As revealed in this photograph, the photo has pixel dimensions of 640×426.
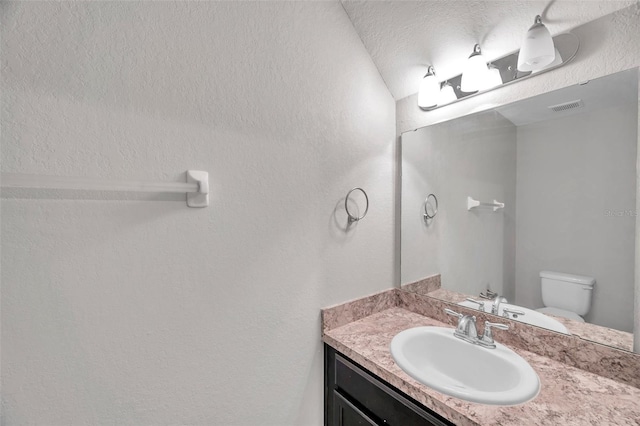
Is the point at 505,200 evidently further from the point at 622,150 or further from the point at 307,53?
the point at 307,53

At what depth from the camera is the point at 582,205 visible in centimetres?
100

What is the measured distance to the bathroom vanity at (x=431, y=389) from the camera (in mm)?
767

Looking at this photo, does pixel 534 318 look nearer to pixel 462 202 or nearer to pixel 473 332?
pixel 473 332

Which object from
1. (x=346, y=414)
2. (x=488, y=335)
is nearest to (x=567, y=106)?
(x=488, y=335)

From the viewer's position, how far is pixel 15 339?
0.68m

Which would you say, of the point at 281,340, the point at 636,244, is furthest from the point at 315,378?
the point at 636,244

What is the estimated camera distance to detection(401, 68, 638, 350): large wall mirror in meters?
0.93

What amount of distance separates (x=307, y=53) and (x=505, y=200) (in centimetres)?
106

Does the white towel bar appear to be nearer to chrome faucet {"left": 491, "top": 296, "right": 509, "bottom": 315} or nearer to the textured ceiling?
the textured ceiling

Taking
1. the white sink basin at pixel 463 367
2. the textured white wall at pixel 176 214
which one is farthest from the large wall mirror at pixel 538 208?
the textured white wall at pixel 176 214

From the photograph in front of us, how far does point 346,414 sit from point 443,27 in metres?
1.70

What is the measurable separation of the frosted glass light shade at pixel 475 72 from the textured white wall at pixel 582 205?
0.26 metres

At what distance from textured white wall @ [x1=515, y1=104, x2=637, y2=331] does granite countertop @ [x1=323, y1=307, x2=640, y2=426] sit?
21 cm

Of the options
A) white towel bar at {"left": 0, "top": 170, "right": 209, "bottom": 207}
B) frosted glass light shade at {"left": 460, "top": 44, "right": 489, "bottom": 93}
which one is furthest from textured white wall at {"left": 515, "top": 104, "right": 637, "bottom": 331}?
white towel bar at {"left": 0, "top": 170, "right": 209, "bottom": 207}
